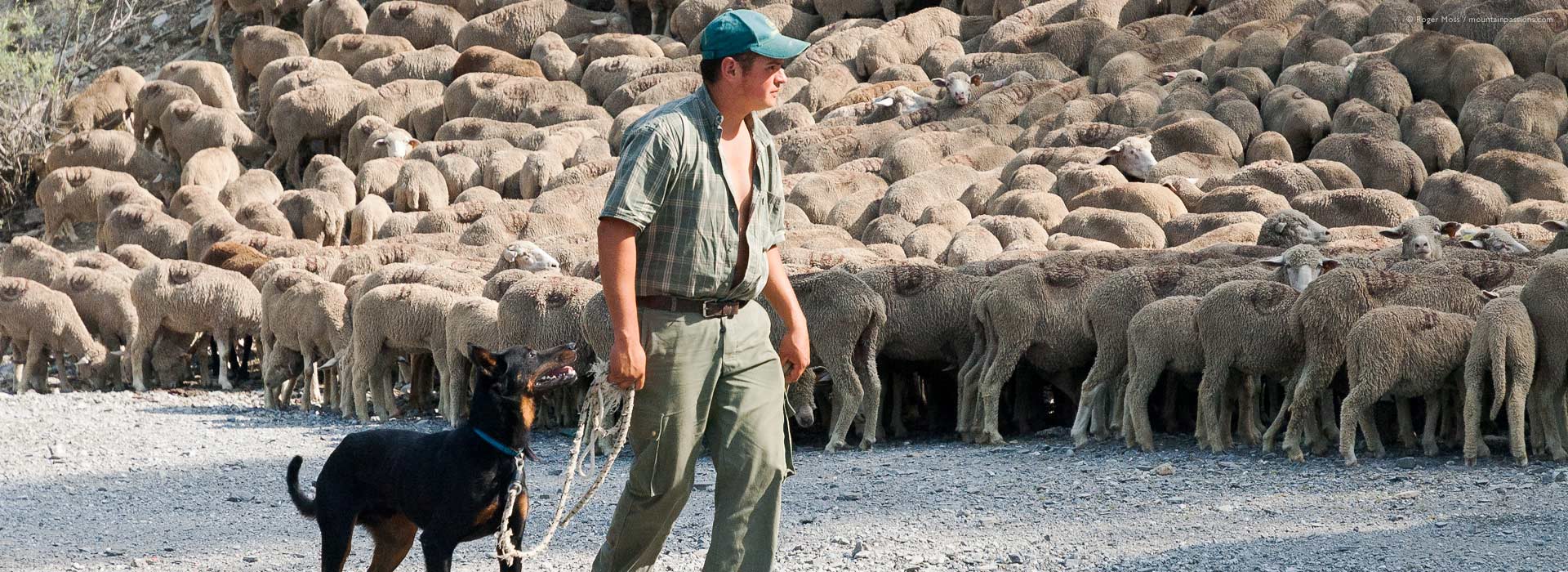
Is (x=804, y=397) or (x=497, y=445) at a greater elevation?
(x=804, y=397)

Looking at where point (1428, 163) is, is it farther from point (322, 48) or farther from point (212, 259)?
point (322, 48)

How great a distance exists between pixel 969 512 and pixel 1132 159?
13.1 metres

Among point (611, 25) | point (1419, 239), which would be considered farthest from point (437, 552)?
point (611, 25)

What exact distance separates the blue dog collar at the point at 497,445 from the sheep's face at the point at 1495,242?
9484 mm

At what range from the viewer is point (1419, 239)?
12438 mm

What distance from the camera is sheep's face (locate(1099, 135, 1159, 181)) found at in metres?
20.3

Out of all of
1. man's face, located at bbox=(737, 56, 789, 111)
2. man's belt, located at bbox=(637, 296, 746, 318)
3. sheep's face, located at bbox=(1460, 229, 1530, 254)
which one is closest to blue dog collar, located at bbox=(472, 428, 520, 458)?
man's belt, located at bbox=(637, 296, 746, 318)

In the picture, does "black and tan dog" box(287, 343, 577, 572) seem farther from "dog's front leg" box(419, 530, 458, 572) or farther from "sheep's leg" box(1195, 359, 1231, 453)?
"sheep's leg" box(1195, 359, 1231, 453)

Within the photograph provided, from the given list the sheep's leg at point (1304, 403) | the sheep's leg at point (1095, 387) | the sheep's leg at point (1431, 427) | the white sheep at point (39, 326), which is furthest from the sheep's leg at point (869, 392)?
the white sheep at point (39, 326)

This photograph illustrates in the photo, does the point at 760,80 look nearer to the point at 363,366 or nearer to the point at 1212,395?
the point at 1212,395

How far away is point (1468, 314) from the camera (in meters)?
9.62

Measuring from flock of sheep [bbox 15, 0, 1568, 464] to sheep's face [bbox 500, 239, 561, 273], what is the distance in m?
0.05

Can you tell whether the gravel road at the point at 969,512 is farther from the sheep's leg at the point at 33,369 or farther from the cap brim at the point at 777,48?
the sheep's leg at the point at 33,369

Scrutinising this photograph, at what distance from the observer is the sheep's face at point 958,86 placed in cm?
2516
